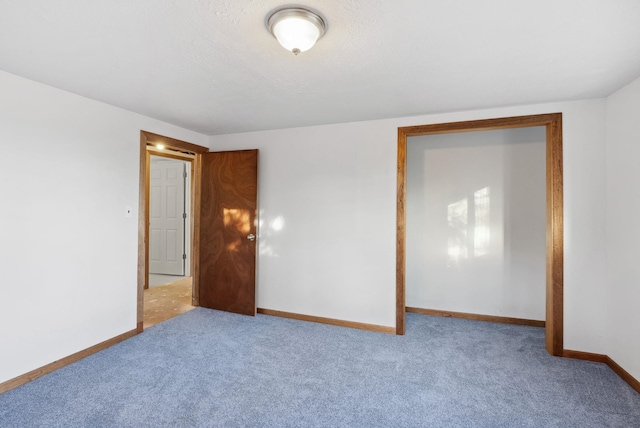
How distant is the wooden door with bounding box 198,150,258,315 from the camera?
396 centimetres

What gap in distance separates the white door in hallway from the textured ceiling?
3218 mm

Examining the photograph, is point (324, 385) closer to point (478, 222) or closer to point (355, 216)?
point (355, 216)

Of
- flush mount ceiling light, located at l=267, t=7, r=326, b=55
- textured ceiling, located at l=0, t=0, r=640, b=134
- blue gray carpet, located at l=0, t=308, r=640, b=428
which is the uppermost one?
textured ceiling, located at l=0, t=0, r=640, b=134

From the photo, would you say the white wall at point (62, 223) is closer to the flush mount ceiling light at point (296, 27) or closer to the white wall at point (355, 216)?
the white wall at point (355, 216)

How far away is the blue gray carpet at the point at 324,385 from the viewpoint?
2004mm

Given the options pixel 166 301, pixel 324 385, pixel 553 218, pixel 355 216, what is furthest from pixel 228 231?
pixel 553 218

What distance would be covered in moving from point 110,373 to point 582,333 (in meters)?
3.99

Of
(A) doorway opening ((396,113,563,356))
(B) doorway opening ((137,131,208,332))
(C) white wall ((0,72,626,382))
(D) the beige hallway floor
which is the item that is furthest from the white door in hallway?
(A) doorway opening ((396,113,563,356))

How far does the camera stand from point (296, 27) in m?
1.60

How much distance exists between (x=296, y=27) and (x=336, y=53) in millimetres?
453

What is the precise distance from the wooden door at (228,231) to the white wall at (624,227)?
3470 mm

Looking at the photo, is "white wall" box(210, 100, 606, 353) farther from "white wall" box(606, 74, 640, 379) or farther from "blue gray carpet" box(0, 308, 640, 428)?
"blue gray carpet" box(0, 308, 640, 428)

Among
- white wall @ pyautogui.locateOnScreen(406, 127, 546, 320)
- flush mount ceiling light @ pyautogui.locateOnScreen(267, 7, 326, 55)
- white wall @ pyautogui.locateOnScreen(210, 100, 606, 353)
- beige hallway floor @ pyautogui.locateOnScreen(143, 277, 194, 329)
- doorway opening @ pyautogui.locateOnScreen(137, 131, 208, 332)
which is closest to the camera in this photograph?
flush mount ceiling light @ pyautogui.locateOnScreen(267, 7, 326, 55)

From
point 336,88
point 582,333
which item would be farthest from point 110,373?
point 582,333
